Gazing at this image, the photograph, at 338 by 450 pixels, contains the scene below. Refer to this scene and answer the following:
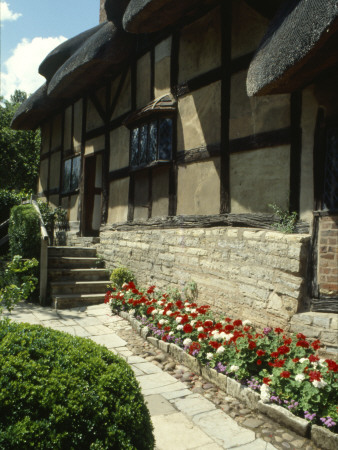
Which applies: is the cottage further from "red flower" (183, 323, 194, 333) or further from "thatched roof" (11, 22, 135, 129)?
"red flower" (183, 323, 194, 333)

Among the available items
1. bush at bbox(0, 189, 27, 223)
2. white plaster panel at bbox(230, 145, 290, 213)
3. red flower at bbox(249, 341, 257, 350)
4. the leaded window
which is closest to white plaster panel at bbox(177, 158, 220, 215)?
white plaster panel at bbox(230, 145, 290, 213)

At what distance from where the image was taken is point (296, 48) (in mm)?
3365

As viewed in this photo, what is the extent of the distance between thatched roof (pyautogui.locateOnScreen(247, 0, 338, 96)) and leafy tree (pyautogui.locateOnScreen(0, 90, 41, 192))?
1113 centimetres

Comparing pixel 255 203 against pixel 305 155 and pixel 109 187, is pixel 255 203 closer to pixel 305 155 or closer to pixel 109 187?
pixel 305 155

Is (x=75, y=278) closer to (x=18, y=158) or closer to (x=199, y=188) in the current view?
(x=199, y=188)

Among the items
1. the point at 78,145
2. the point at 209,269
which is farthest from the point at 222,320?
the point at 78,145

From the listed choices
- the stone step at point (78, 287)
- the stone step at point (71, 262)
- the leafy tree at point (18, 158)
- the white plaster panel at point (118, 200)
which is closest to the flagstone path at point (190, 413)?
the stone step at point (78, 287)

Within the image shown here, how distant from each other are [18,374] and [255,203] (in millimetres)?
3665

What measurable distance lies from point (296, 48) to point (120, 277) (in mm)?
4707

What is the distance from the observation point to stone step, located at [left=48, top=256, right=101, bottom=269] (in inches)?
287

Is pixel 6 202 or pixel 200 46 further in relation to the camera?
pixel 6 202

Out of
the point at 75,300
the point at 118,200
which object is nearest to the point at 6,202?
the point at 118,200

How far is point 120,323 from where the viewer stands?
566cm

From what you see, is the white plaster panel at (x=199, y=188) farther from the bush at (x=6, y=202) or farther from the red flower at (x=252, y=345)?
the bush at (x=6, y=202)
